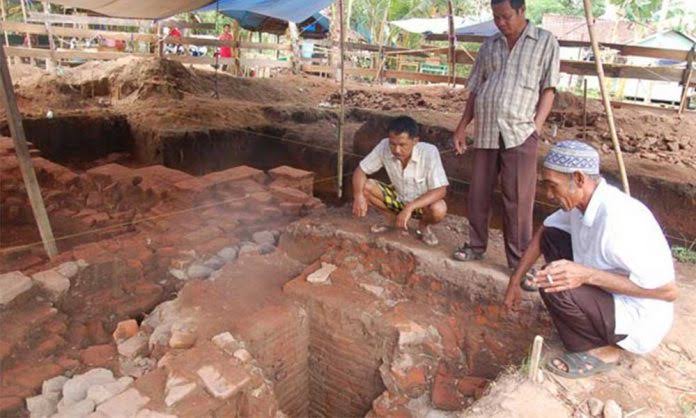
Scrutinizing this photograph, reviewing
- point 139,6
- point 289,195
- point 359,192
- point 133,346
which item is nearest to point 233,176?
point 289,195

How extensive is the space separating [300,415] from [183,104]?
6.54 meters

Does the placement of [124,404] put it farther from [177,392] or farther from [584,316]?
[584,316]

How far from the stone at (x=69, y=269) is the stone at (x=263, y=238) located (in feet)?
4.32

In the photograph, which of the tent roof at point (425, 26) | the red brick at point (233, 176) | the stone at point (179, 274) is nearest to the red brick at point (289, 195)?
the red brick at point (233, 176)

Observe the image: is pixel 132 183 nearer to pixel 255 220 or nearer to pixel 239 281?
pixel 255 220

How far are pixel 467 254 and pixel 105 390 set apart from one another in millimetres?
2217

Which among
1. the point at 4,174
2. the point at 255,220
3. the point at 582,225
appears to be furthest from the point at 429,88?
the point at 582,225

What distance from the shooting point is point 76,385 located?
2.29m

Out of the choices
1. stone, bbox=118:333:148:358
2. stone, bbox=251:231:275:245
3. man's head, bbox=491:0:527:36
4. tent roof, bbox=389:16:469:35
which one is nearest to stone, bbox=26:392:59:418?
stone, bbox=118:333:148:358

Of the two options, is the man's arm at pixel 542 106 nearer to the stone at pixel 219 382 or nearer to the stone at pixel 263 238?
the stone at pixel 219 382

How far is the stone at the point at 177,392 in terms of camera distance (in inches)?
81.8

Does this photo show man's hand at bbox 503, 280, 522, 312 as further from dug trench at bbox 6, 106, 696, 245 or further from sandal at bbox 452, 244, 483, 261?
dug trench at bbox 6, 106, 696, 245

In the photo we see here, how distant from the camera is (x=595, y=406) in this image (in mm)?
1927

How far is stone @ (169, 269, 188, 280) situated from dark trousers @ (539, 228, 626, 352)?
248cm
